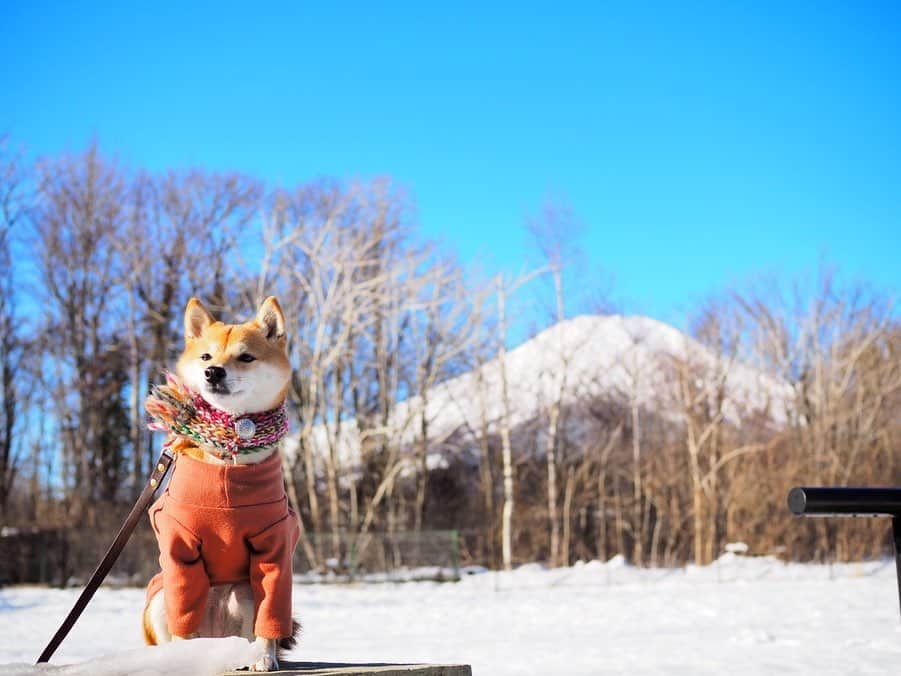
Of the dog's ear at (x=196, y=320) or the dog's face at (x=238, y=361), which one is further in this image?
the dog's ear at (x=196, y=320)

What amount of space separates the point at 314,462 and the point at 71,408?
25.1 feet

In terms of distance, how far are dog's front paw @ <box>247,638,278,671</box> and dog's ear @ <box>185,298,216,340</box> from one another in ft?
3.22

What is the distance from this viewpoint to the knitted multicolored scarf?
2766mm

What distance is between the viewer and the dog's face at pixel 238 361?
2787mm

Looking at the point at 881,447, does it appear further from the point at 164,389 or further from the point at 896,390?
the point at 164,389

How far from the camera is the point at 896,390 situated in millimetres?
26000

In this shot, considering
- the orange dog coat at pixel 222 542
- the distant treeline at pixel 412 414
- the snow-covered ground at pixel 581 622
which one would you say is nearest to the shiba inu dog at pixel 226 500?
the orange dog coat at pixel 222 542

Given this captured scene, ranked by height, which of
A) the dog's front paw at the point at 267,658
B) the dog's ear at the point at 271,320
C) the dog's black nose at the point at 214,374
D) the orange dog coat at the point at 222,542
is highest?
the dog's ear at the point at 271,320

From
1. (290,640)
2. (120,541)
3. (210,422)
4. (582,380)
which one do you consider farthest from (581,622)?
(582,380)

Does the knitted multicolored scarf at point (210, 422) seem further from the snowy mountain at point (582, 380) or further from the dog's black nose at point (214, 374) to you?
the snowy mountain at point (582, 380)

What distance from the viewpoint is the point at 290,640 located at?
2893mm

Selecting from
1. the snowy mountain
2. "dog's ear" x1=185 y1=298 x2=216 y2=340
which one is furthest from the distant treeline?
"dog's ear" x1=185 y1=298 x2=216 y2=340

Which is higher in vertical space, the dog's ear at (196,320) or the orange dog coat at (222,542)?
the dog's ear at (196,320)

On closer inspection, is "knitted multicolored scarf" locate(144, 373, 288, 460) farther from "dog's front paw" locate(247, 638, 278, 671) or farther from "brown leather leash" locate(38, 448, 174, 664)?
"dog's front paw" locate(247, 638, 278, 671)
